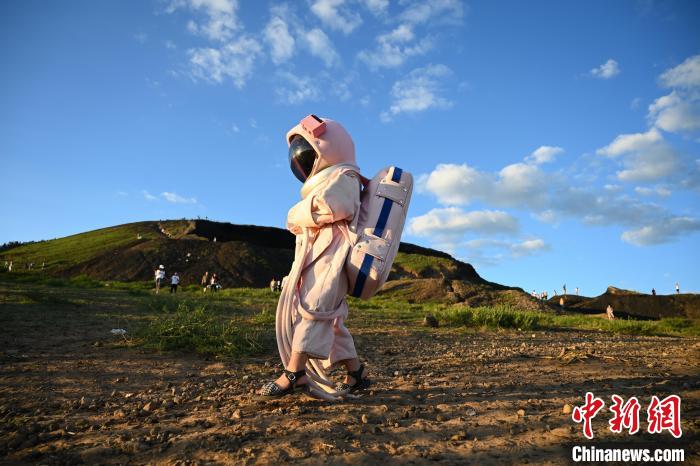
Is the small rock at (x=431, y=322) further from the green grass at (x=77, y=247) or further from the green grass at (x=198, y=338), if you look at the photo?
the green grass at (x=77, y=247)

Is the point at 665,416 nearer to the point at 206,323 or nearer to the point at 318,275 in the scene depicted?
the point at 318,275

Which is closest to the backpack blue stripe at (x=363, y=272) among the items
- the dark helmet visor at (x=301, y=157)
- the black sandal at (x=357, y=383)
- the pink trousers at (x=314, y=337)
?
the pink trousers at (x=314, y=337)

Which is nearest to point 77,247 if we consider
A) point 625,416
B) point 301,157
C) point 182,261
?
point 182,261

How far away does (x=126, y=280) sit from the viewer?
39875mm

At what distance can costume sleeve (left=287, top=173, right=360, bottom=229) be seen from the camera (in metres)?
3.58

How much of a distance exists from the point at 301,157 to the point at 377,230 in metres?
0.98

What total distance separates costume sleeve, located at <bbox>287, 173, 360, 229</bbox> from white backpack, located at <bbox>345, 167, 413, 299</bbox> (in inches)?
5.5

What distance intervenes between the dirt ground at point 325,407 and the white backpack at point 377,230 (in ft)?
3.08

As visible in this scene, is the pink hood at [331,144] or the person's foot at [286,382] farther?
the pink hood at [331,144]

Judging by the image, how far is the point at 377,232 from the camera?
3643mm

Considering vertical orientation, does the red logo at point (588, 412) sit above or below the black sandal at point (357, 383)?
above

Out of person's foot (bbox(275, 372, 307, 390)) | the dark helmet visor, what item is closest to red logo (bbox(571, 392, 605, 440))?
person's foot (bbox(275, 372, 307, 390))

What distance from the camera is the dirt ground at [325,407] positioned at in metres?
2.33

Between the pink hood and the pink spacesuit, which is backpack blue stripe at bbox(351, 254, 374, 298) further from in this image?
the pink hood
